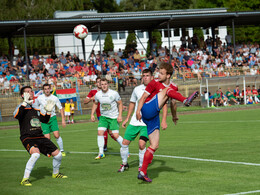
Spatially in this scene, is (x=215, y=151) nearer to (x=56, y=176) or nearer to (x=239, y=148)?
(x=239, y=148)

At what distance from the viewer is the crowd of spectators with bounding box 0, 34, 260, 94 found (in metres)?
31.7

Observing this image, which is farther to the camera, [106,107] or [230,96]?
[230,96]

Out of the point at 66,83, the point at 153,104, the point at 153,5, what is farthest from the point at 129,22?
the point at 153,5

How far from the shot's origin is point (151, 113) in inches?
318

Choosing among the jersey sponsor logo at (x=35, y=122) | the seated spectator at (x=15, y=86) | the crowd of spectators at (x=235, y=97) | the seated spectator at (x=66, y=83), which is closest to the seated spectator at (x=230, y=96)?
the crowd of spectators at (x=235, y=97)

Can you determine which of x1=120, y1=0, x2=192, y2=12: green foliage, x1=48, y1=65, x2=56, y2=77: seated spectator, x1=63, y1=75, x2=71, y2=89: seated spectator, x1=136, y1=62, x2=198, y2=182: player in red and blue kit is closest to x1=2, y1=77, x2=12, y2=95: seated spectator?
x1=48, y1=65, x2=56, y2=77: seated spectator

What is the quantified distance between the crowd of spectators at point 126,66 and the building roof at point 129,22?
2128 millimetres

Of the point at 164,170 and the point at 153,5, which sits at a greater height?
the point at 153,5

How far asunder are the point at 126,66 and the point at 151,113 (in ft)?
92.0

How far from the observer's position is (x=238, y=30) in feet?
234

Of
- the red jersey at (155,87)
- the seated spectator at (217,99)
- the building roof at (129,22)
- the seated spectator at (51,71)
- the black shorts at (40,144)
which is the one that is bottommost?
the seated spectator at (217,99)

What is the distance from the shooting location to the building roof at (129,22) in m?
33.5

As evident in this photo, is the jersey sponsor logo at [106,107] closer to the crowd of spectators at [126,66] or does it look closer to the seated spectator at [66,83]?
the crowd of spectators at [126,66]

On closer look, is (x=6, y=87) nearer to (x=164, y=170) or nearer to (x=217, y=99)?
(x=217, y=99)
